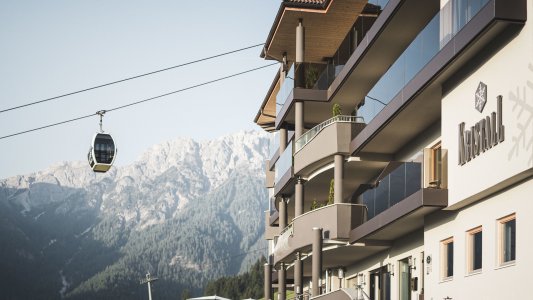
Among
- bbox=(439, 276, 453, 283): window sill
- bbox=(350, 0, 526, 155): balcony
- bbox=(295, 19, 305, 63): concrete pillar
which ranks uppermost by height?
bbox=(295, 19, 305, 63): concrete pillar

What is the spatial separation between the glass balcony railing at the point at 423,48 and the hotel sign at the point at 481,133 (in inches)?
68.4

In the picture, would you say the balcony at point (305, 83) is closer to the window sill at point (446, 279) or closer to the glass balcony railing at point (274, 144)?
the glass balcony railing at point (274, 144)

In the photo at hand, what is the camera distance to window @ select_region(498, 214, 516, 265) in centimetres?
2153

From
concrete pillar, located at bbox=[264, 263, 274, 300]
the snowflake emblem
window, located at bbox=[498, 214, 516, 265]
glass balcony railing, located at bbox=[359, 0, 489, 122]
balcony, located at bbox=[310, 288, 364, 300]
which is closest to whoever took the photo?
window, located at bbox=[498, 214, 516, 265]

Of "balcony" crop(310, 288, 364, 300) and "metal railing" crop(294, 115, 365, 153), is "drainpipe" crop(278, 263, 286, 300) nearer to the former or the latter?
"metal railing" crop(294, 115, 365, 153)

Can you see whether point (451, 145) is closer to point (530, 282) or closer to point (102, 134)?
point (530, 282)

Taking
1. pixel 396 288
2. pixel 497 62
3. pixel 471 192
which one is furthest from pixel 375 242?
pixel 497 62

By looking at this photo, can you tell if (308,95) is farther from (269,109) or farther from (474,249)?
(474,249)

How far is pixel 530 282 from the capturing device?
20.1 meters

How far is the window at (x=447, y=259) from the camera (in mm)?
25844

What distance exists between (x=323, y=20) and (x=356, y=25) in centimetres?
163

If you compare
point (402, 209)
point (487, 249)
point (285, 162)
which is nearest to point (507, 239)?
point (487, 249)

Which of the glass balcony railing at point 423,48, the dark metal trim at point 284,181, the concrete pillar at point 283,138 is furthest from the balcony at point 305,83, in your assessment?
the glass balcony railing at point 423,48

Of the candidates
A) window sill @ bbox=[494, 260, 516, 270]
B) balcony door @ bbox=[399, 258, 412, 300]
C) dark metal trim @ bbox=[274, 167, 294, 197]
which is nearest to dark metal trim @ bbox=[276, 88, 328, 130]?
dark metal trim @ bbox=[274, 167, 294, 197]
